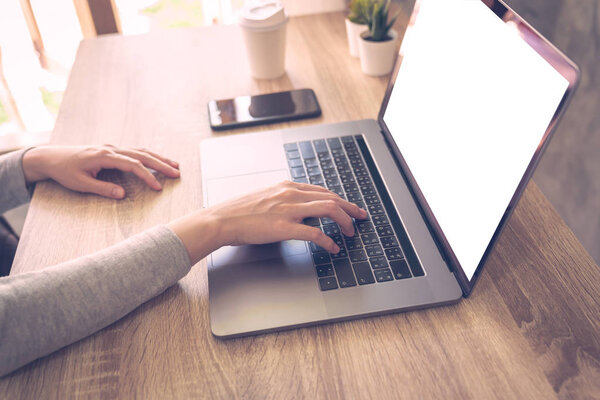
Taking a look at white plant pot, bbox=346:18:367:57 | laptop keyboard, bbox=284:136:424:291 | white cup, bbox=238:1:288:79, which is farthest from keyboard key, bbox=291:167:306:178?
white plant pot, bbox=346:18:367:57

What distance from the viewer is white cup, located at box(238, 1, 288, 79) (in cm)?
100

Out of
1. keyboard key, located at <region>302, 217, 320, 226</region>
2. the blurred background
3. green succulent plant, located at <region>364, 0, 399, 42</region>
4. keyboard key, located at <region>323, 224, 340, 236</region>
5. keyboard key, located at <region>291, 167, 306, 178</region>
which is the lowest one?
the blurred background

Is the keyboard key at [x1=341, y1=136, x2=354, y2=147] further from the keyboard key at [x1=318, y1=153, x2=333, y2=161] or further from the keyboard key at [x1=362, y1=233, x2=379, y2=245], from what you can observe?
the keyboard key at [x1=362, y1=233, x2=379, y2=245]

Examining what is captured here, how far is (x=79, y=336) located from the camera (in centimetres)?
57

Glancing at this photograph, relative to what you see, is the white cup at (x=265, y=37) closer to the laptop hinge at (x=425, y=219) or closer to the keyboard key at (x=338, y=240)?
the laptop hinge at (x=425, y=219)

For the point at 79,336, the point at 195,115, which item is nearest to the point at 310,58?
the point at 195,115

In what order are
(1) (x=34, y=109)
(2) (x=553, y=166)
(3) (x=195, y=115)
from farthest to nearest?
(1) (x=34, y=109) → (2) (x=553, y=166) → (3) (x=195, y=115)

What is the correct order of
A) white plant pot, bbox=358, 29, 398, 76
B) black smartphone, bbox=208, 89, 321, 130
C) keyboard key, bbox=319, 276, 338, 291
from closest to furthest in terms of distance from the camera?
keyboard key, bbox=319, 276, 338, 291 → black smartphone, bbox=208, 89, 321, 130 → white plant pot, bbox=358, 29, 398, 76

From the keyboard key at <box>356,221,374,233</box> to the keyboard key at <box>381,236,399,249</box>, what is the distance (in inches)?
1.0

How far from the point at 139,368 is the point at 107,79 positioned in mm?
755

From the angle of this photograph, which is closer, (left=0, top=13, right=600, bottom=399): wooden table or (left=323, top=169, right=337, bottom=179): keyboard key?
(left=0, top=13, right=600, bottom=399): wooden table

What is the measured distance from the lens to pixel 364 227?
27.5 inches

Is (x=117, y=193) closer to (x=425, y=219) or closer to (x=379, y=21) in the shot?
(x=425, y=219)

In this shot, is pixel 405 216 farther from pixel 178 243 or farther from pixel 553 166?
pixel 553 166
